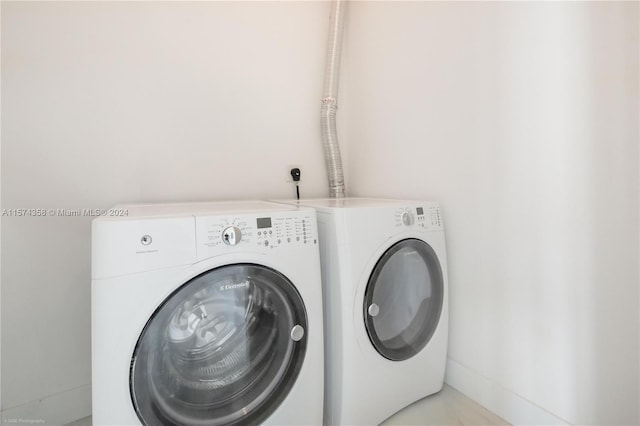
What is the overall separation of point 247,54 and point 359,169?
89 cm

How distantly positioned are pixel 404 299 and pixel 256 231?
0.67 meters

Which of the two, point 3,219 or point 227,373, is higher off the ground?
point 3,219

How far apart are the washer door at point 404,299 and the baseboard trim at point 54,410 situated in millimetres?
1144

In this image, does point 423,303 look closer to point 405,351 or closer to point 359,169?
point 405,351

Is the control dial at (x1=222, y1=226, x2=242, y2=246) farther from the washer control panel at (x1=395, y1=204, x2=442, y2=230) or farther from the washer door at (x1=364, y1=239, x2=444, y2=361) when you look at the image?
the washer control panel at (x1=395, y1=204, x2=442, y2=230)

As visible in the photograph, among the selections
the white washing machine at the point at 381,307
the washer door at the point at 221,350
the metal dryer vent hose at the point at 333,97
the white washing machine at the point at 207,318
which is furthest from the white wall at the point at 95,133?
the white washing machine at the point at 381,307

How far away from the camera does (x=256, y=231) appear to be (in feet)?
2.96

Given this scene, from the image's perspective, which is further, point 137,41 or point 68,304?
point 137,41

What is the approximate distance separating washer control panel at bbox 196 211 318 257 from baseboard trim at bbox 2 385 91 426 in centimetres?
95

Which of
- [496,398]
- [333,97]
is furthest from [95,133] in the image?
[496,398]

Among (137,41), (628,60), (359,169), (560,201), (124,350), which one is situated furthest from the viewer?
(359,169)

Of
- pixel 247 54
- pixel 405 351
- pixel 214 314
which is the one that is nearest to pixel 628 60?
pixel 405 351

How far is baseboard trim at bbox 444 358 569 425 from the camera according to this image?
1.09m

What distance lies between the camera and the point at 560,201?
101 cm
